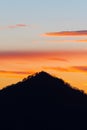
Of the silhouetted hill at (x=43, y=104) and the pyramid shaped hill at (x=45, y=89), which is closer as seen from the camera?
the silhouetted hill at (x=43, y=104)

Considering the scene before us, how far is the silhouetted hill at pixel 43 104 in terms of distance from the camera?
74.1 m

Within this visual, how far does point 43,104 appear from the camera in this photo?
2965 inches

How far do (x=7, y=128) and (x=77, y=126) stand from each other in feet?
27.2

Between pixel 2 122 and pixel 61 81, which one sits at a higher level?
pixel 61 81

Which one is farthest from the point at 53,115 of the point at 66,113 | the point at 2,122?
the point at 2,122

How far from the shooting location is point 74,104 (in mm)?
75688

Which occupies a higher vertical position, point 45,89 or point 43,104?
point 45,89

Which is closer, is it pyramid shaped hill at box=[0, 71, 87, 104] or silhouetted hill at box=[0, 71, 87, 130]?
silhouetted hill at box=[0, 71, 87, 130]

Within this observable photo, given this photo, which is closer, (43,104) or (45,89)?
(43,104)

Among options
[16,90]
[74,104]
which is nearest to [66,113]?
[74,104]

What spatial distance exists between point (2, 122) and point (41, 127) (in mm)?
4739

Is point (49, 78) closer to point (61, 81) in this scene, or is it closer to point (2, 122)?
point (61, 81)

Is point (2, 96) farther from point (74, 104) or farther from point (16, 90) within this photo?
point (74, 104)

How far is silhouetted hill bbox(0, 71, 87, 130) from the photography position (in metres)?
74.1
